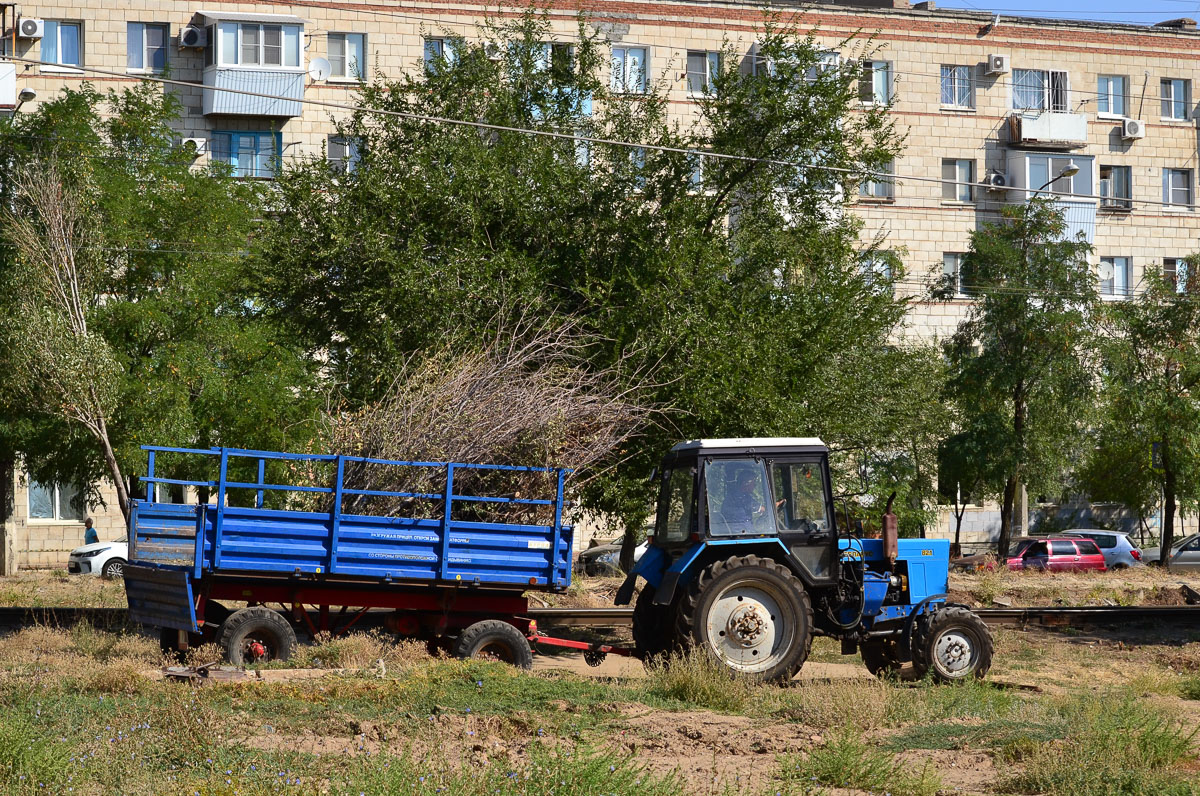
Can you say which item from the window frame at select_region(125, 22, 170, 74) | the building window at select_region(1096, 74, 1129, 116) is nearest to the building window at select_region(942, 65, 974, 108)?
the building window at select_region(1096, 74, 1129, 116)

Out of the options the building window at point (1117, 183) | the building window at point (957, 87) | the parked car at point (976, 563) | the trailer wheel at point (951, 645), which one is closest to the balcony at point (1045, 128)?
the building window at point (957, 87)

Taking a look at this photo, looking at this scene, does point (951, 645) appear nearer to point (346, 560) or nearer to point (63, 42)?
point (346, 560)

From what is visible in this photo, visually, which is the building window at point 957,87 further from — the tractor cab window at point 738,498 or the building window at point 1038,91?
the tractor cab window at point 738,498

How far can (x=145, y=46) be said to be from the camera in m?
39.1

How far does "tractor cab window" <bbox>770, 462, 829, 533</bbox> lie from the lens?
13008 millimetres

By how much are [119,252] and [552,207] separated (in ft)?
30.7

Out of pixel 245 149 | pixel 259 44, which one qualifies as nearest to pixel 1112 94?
pixel 259 44

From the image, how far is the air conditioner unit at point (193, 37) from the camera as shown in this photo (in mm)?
38719

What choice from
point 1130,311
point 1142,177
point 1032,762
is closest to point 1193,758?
point 1032,762

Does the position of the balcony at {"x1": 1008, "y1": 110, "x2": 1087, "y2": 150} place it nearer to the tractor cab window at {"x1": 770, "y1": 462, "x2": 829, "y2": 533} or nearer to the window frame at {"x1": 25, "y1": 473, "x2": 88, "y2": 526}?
the window frame at {"x1": 25, "y1": 473, "x2": 88, "y2": 526}

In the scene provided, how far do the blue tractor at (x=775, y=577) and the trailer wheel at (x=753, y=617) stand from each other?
1 cm

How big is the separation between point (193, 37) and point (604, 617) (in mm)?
28158

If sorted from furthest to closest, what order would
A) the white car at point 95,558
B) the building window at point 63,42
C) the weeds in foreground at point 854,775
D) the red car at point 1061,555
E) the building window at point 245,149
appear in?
the building window at point 245,149, the building window at point 63,42, the red car at point 1061,555, the white car at point 95,558, the weeds in foreground at point 854,775

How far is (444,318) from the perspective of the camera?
1698 cm
